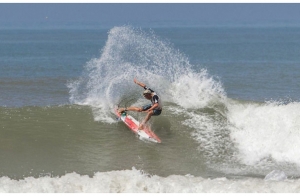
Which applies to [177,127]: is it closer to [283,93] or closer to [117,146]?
[117,146]

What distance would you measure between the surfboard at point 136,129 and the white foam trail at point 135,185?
408cm

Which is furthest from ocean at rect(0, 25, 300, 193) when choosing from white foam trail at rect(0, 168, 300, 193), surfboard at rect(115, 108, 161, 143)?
surfboard at rect(115, 108, 161, 143)

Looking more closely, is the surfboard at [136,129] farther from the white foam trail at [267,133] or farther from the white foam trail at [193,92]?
the white foam trail at [193,92]

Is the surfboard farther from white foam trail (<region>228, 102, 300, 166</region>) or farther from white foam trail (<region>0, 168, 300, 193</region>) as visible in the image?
white foam trail (<region>0, 168, 300, 193</region>)

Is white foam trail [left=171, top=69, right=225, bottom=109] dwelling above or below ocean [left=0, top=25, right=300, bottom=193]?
above

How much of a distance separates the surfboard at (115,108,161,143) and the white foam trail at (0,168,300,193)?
161 inches

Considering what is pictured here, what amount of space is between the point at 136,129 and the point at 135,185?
5.29 m

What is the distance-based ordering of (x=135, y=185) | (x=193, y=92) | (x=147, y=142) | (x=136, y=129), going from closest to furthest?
(x=135, y=185) → (x=147, y=142) → (x=136, y=129) → (x=193, y=92)

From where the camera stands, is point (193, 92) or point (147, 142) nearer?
point (147, 142)

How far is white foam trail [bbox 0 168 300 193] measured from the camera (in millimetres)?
10836

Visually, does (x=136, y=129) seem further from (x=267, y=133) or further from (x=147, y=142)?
(x=267, y=133)

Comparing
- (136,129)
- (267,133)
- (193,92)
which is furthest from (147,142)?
(193,92)

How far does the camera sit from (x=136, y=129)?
16.3 m

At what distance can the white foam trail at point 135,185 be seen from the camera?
10.8 metres
